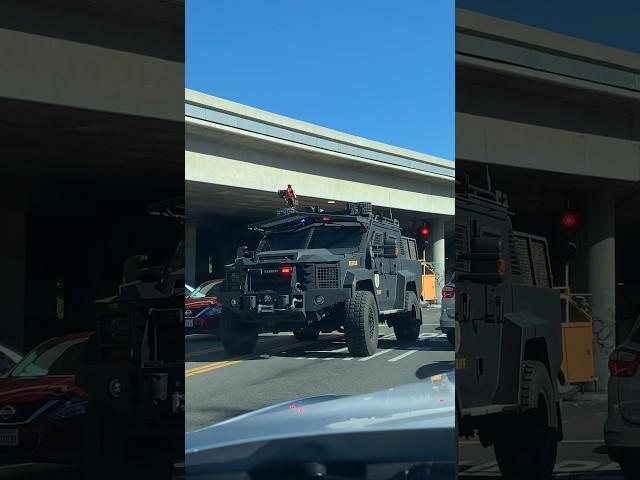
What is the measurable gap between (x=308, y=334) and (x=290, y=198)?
1.88ft

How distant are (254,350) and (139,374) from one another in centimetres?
97

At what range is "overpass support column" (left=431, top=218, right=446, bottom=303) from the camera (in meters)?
2.79

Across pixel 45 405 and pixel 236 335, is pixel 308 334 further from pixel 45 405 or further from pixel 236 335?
pixel 45 405

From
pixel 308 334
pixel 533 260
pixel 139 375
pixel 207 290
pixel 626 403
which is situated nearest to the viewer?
pixel 207 290

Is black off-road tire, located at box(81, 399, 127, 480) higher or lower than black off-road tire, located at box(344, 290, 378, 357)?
lower

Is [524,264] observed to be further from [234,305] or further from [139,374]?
[139,374]

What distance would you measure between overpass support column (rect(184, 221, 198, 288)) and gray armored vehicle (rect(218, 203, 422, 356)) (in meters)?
0.14

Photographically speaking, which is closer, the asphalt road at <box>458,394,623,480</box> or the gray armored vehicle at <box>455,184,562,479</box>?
the gray armored vehicle at <box>455,184,562,479</box>

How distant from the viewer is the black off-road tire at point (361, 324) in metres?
2.90

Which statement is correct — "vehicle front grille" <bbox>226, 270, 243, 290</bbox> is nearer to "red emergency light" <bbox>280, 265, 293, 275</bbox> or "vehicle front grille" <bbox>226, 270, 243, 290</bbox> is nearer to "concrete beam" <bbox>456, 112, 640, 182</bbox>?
"red emergency light" <bbox>280, 265, 293, 275</bbox>

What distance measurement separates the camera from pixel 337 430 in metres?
2.82

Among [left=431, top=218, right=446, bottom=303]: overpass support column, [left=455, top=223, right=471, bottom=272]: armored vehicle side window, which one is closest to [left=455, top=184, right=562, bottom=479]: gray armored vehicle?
[left=455, top=223, right=471, bottom=272]: armored vehicle side window

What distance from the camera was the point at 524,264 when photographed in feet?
10.2

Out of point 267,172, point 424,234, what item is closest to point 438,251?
point 424,234
